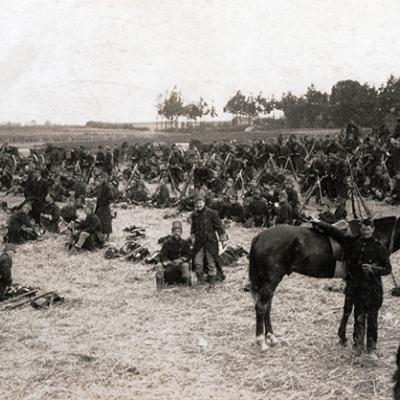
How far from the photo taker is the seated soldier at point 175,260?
11.3 m

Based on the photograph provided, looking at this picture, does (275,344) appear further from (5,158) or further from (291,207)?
(5,158)

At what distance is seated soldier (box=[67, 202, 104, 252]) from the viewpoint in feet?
47.2

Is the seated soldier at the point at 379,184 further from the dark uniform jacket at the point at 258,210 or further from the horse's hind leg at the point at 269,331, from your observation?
the horse's hind leg at the point at 269,331

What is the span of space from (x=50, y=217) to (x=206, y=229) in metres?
7.19

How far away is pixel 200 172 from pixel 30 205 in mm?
6016

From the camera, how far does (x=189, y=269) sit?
1150cm

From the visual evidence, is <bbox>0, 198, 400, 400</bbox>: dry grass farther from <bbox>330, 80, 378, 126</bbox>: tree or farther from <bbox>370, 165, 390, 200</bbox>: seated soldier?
<bbox>330, 80, 378, 126</bbox>: tree

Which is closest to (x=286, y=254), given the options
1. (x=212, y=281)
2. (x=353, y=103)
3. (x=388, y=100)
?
(x=212, y=281)

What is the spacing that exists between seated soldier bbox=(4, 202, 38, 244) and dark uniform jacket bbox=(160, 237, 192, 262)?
17.5 ft

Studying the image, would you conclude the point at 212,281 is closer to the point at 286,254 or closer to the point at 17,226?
the point at 286,254

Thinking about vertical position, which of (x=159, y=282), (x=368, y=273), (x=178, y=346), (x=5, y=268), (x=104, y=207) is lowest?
(x=178, y=346)

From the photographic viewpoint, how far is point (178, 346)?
837 cm

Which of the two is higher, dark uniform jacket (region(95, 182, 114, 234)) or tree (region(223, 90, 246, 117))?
tree (region(223, 90, 246, 117))

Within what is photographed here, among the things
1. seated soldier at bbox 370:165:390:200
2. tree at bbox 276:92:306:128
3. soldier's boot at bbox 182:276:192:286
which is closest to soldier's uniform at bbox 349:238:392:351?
soldier's boot at bbox 182:276:192:286
